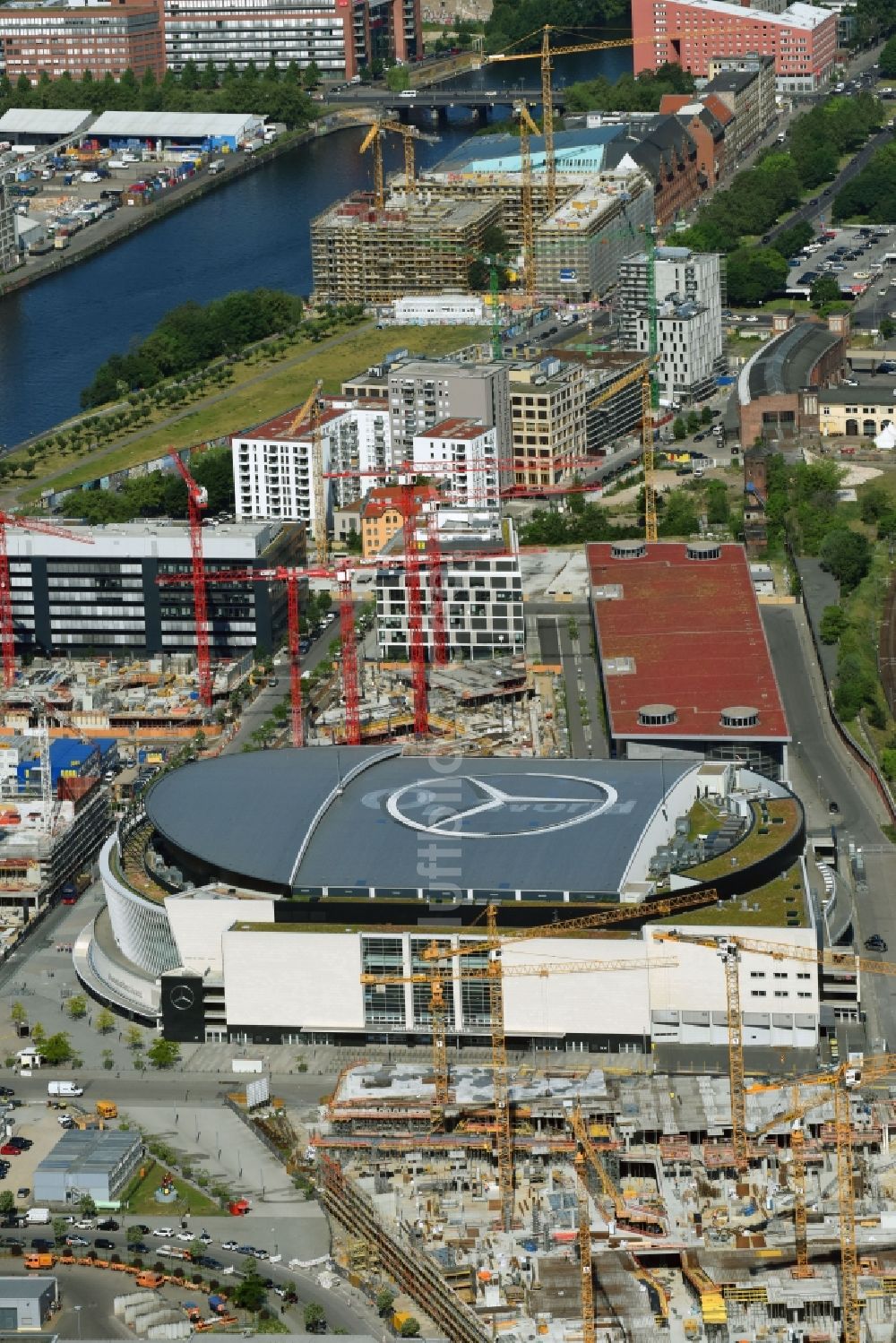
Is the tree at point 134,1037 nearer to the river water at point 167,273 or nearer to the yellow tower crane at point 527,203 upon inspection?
the river water at point 167,273

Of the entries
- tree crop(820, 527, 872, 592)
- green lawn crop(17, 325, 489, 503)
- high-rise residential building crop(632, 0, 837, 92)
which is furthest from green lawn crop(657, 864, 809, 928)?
high-rise residential building crop(632, 0, 837, 92)

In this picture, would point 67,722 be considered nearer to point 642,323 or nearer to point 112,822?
point 112,822

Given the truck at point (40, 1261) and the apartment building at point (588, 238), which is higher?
the truck at point (40, 1261)

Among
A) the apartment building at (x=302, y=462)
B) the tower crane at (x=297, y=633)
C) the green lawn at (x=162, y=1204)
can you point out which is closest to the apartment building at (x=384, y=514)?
the apartment building at (x=302, y=462)

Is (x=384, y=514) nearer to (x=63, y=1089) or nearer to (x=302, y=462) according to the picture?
(x=302, y=462)

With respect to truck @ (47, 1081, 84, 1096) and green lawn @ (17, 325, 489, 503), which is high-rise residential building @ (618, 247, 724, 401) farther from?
truck @ (47, 1081, 84, 1096)

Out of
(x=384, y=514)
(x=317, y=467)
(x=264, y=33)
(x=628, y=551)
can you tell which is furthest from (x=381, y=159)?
(x=628, y=551)
